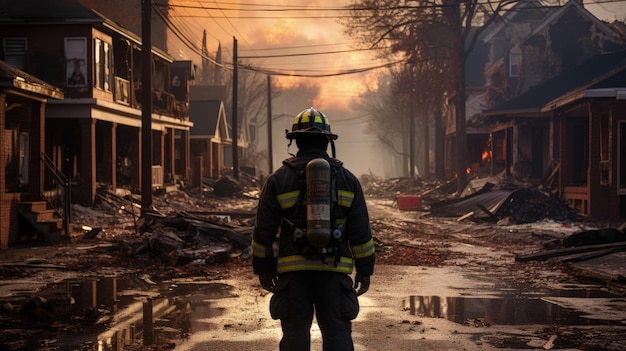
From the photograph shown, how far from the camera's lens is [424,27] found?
4422 centimetres

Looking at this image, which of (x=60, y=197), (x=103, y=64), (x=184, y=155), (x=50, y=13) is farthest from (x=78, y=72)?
(x=184, y=155)

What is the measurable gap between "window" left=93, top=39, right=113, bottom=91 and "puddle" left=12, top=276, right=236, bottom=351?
17.8 m

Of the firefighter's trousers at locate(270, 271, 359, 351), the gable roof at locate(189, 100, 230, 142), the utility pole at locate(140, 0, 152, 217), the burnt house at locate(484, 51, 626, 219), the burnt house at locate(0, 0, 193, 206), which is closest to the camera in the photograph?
the firefighter's trousers at locate(270, 271, 359, 351)

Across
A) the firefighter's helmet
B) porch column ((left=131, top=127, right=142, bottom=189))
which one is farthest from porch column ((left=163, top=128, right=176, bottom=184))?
the firefighter's helmet

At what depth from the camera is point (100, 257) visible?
16156mm

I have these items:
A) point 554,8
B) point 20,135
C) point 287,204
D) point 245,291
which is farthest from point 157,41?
point 287,204

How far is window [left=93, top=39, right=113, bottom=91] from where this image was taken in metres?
30.0

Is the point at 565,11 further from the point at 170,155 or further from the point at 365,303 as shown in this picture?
the point at 365,303

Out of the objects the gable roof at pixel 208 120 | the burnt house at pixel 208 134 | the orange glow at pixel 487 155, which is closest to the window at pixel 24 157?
the burnt house at pixel 208 134

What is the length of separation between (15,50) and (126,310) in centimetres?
2239

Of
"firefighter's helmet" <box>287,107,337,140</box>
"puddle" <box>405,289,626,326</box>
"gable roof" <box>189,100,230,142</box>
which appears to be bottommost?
"puddle" <box>405,289,626,326</box>

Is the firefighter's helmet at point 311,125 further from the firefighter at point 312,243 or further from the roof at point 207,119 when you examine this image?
the roof at point 207,119

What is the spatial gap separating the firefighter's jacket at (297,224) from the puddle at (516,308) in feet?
12.6

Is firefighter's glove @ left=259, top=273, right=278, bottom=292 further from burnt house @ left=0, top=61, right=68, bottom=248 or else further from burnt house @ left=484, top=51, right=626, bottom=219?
burnt house @ left=484, top=51, right=626, bottom=219
